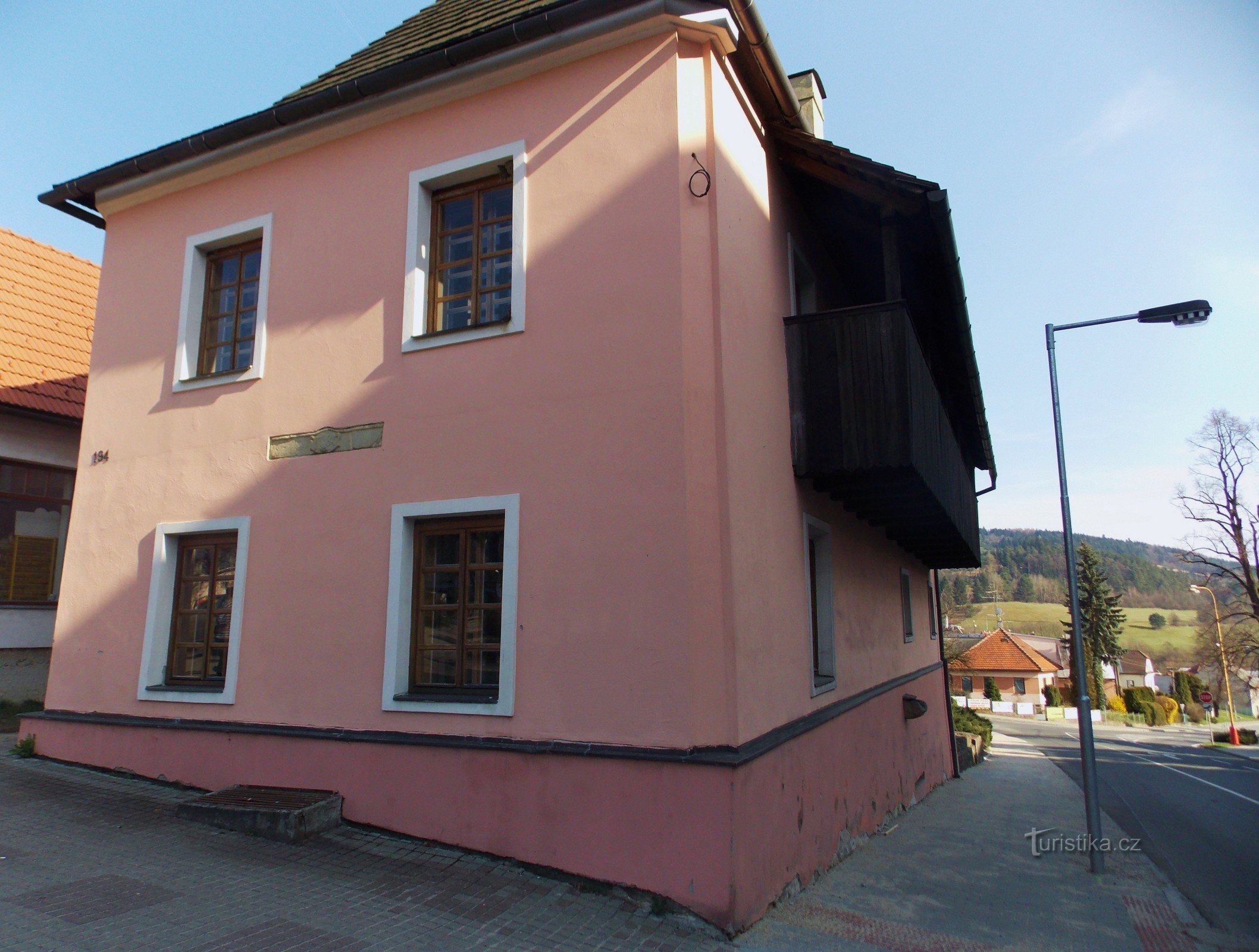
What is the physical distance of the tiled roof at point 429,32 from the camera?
8102 mm

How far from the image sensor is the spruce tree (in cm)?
6300

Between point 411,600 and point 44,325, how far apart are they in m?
9.92

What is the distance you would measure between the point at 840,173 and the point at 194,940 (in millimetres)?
7905

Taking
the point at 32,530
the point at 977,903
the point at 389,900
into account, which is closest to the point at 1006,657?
the point at 977,903

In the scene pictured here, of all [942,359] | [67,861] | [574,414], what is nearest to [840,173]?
[574,414]

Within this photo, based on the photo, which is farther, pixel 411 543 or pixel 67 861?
pixel 411 543

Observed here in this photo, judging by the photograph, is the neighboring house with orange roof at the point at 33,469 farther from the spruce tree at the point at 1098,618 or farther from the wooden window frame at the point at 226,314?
the spruce tree at the point at 1098,618

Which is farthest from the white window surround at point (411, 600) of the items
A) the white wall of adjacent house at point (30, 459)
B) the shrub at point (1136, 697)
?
the shrub at point (1136, 697)

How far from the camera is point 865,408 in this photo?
754cm

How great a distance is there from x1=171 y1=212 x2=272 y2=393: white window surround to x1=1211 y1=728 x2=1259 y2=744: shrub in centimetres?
4882

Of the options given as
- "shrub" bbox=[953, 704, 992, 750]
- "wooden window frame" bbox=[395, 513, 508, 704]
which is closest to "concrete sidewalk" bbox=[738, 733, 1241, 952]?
"wooden window frame" bbox=[395, 513, 508, 704]

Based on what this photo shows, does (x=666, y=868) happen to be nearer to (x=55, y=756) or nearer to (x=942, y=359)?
(x=55, y=756)

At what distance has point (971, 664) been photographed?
70062mm

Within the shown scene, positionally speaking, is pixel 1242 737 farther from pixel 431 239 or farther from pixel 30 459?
pixel 30 459
